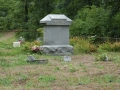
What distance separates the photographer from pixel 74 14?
33656 mm

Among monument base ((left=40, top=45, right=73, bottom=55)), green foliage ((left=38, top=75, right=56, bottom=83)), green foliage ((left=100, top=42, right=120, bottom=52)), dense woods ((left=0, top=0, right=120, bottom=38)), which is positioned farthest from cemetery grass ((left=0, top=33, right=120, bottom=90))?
dense woods ((left=0, top=0, right=120, bottom=38))

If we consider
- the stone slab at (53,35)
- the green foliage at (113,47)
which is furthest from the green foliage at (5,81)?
the green foliage at (113,47)

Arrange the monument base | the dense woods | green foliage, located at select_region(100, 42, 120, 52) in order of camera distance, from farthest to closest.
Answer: the dense woods → green foliage, located at select_region(100, 42, 120, 52) → the monument base

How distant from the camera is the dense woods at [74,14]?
2097 centimetres

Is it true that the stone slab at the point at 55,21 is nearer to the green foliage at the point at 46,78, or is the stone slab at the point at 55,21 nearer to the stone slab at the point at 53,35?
the stone slab at the point at 53,35

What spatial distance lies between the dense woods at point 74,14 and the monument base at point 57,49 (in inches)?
276

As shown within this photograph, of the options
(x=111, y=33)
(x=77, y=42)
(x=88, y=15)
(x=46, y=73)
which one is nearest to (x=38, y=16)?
(x=88, y=15)

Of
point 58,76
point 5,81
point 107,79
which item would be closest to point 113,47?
point 58,76

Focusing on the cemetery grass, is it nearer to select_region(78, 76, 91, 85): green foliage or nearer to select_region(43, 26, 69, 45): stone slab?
select_region(78, 76, 91, 85): green foliage

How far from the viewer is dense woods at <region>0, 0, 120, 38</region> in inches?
826

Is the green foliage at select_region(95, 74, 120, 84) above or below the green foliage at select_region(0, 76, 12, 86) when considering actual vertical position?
below

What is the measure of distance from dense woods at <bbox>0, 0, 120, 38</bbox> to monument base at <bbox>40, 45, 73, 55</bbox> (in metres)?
7.01

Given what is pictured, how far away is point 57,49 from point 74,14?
2045cm

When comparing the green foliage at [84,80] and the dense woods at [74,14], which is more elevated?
the green foliage at [84,80]
